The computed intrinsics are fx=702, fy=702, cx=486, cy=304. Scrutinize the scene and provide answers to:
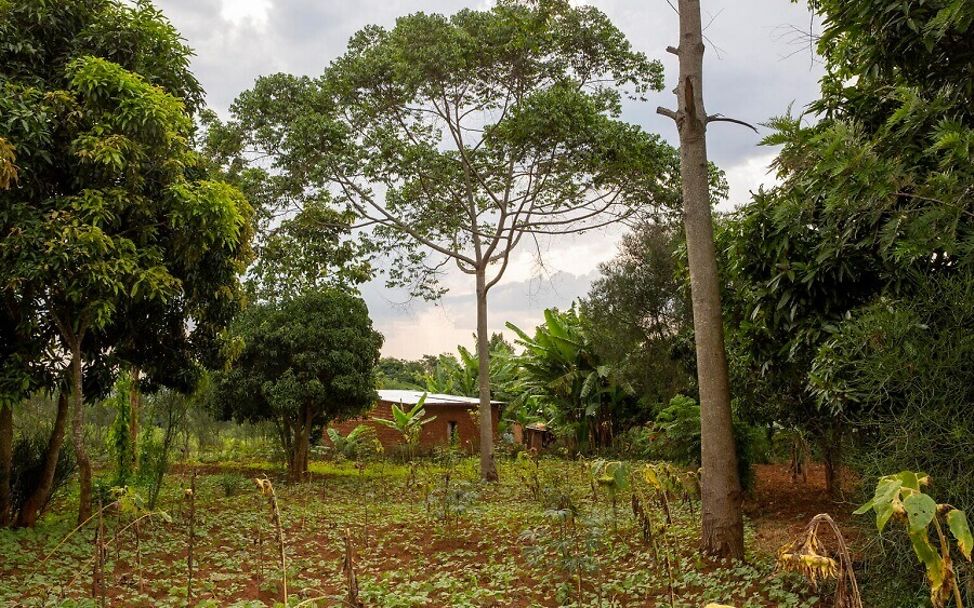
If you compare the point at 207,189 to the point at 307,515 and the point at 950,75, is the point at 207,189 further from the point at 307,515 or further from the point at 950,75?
the point at 950,75

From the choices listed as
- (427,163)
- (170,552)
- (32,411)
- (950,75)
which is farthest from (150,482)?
(950,75)

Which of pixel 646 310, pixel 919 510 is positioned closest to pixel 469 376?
pixel 646 310

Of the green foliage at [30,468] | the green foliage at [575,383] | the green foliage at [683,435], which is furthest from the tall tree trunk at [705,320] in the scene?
the green foliage at [575,383]

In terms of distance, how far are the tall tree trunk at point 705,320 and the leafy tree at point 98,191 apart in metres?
5.65

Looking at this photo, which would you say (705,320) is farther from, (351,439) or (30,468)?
(351,439)

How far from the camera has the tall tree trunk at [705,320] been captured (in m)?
6.45

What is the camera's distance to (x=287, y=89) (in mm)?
15562

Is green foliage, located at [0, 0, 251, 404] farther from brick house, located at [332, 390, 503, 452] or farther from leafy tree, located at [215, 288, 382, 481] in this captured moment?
brick house, located at [332, 390, 503, 452]

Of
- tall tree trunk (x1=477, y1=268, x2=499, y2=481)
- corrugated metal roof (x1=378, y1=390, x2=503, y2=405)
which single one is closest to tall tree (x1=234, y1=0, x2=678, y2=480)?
tall tree trunk (x1=477, y1=268, x2=499, y2=481)

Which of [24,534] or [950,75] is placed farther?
[24,534]

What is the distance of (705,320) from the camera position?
21.9ft

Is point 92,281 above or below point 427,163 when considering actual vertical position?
below

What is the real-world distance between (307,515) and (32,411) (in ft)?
19.8

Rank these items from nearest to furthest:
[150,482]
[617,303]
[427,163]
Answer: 1. [150,482]
2. [427,163]
3. [617,303]
